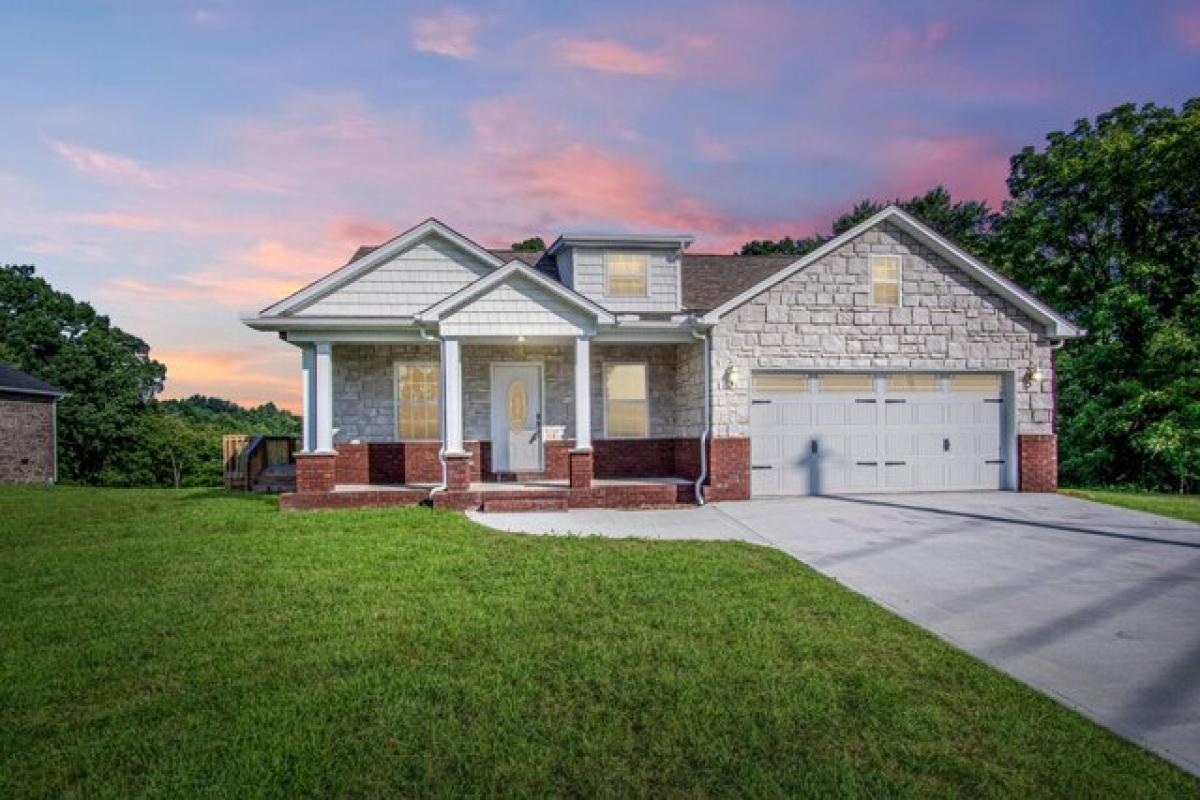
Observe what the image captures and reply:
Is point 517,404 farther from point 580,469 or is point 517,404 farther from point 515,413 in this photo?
point 580,469

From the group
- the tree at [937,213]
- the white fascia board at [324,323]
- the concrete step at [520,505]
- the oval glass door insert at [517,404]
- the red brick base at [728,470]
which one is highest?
the tree at [937,213]

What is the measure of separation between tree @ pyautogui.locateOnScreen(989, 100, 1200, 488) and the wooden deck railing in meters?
22.4

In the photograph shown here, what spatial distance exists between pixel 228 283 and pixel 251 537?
10845 mm

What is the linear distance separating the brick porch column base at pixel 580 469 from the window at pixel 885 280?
20.4 ft

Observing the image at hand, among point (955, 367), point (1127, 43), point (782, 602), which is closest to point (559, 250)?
point (955, 367)

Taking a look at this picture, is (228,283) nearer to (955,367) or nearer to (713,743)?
(955,367)

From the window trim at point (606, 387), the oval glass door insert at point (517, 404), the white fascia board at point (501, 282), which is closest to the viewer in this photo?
the white fascia board at point (501, 282)

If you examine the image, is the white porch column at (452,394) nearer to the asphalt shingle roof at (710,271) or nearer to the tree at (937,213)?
the asphalt shingle roof at (710,271)

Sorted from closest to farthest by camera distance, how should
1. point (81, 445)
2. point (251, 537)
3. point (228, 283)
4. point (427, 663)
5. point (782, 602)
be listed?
point (427, 663)
point (782, 602)
point (251, 537)
point (228, 283)
point (81, 445)

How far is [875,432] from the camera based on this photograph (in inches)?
545

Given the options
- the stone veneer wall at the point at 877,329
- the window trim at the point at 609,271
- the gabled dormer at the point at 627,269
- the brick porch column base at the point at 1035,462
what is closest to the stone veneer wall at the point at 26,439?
the gabled dormer at the point at 627,269

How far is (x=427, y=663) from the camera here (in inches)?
197

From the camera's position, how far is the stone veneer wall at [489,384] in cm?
1448

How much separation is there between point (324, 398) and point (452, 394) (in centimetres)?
240
